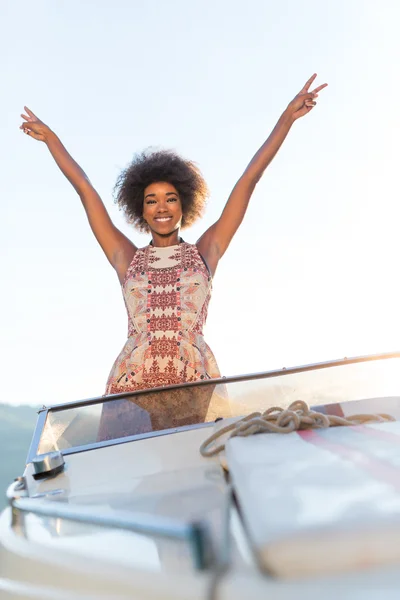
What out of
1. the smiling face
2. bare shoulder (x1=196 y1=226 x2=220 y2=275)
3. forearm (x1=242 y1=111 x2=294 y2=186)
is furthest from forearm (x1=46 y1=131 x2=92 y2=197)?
forearm (x1=242 y1=111 x2=294 y2=186)

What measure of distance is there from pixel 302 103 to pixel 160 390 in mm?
1991

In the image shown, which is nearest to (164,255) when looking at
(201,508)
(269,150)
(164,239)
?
(164,239)

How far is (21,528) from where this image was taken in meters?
1.24

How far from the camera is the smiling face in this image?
11.2ft

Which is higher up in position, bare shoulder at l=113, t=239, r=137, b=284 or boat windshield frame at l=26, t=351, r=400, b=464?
bare shoulder at l=113, t=239, r=137, b=284

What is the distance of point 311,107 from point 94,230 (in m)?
1.38

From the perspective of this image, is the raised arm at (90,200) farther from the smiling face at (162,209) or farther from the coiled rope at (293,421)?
the coiled rope at (293,421)

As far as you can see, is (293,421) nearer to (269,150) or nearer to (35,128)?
(269,150)

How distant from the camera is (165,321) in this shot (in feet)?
10.0

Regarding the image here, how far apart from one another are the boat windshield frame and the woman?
2.55ft

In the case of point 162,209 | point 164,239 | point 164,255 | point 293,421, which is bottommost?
point 293,421

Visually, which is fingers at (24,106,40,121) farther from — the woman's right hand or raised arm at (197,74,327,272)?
raised arm at (197,74,327,272)

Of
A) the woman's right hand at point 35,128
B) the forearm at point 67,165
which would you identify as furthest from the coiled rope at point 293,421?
the woman's right hand at point 35,128

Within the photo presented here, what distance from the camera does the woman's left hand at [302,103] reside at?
339 cm
